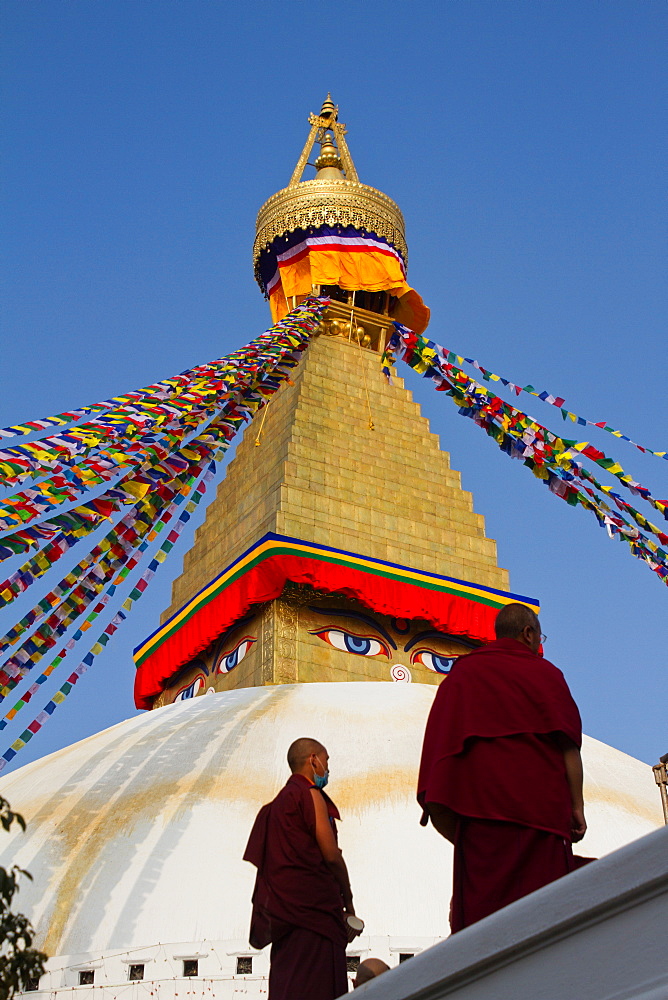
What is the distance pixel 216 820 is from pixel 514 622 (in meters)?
4.23

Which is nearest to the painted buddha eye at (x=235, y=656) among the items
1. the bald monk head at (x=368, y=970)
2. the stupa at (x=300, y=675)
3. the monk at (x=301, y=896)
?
the stupa at (x=300, y=675)

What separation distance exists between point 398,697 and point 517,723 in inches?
247

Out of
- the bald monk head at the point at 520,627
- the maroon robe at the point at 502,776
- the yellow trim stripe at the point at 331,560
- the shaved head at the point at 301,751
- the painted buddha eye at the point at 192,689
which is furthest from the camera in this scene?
the painted buddha eye at the point at 192,689

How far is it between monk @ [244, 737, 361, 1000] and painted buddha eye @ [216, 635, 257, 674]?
27.9ft

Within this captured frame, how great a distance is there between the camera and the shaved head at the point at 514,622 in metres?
3.84

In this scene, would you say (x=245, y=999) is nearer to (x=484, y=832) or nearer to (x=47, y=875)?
(x=47, y=875)

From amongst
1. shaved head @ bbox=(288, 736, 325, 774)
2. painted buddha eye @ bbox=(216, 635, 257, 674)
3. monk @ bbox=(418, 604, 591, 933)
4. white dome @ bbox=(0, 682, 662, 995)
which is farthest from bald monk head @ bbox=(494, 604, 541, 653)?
painted buddha eye @ bbox=(216, 635, 257, 674)

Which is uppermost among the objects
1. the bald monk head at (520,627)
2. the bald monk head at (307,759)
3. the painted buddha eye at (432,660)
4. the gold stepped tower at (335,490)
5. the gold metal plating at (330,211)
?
the gold metal plating at (330,211)

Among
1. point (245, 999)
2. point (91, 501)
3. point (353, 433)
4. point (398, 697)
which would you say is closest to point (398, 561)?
point (353, 433)

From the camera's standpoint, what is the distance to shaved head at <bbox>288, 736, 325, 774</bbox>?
4277mm

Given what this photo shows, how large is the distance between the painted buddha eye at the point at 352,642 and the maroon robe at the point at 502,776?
8849mm

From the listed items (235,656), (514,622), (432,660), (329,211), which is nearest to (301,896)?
(514,622)

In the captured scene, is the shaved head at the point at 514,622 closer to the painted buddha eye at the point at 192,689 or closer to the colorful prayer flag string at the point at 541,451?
the colorful prayer flag string at the point at 541,451

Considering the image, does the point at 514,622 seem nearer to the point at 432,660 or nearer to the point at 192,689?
the point at 432,660
